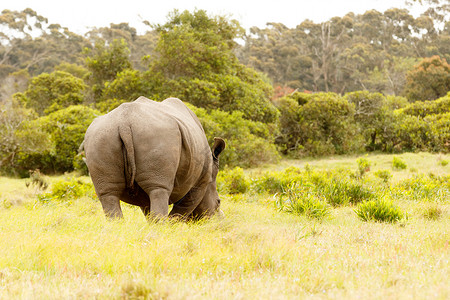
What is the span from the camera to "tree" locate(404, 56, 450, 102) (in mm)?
31703

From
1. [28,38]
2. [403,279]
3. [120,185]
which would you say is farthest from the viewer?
[28,38]

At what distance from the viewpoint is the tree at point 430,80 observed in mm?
31703

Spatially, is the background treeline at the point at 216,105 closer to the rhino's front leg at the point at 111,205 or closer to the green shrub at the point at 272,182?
the green shrub at the point at 272,182

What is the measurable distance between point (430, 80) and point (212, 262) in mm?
33030

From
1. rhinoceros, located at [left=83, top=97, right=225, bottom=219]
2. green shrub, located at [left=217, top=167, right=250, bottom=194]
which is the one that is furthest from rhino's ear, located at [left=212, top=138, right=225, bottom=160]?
green shrub, located at [left=217, top=167, right=250, bottom=194]

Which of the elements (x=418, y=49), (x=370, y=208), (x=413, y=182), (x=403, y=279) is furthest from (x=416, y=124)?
(x=418, y=49)

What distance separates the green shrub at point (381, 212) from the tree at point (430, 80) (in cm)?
2962

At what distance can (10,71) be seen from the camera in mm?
44969

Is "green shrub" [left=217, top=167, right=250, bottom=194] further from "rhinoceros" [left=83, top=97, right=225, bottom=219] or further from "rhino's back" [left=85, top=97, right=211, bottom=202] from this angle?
"rhino's back" [left=85, top=97, right=211, bottom=202]

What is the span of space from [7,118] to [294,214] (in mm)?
14390

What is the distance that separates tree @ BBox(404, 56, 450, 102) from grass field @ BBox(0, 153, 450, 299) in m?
30.6

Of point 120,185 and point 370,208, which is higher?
point 120,185

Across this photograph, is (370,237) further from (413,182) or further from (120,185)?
(413,182)

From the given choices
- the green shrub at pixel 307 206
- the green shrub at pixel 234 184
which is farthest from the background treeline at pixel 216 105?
the green shrub at pixel 307 206
